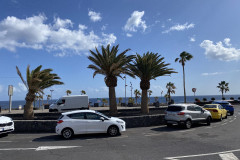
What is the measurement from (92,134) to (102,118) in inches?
60.0

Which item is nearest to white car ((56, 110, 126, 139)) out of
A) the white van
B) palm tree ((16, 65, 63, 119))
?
palm tree ((16, 65, 63, 119))

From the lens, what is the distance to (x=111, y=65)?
747 inches

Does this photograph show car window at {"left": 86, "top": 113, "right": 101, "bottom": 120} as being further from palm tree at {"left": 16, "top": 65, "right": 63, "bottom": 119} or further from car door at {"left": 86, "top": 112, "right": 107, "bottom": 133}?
palm tree at {"left": 16, "top": 65, "right": 63, "bottom": 119}

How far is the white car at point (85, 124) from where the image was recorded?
9258 mm

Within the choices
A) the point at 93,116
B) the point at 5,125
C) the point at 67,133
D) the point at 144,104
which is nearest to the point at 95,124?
the point at 93,116

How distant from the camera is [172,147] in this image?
23.9 ft

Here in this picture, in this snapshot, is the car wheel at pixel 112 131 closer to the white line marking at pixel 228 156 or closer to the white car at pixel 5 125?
the white line marking at pixel 228 156

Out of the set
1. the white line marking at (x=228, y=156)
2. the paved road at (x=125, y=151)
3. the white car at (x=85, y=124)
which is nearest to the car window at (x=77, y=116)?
the white car at (x=85, y=124)

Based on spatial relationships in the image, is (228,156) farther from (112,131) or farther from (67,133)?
(67,133)

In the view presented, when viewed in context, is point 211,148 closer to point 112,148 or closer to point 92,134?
point 112,148

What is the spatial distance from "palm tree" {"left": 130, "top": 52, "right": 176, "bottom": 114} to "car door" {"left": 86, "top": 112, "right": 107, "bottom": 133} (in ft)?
32.7

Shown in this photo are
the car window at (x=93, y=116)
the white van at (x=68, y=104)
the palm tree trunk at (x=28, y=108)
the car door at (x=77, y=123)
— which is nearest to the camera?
the car door at (x=77, y=123)

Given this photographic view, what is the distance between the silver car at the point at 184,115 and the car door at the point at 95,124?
5041 mm

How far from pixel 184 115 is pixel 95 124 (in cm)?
612
